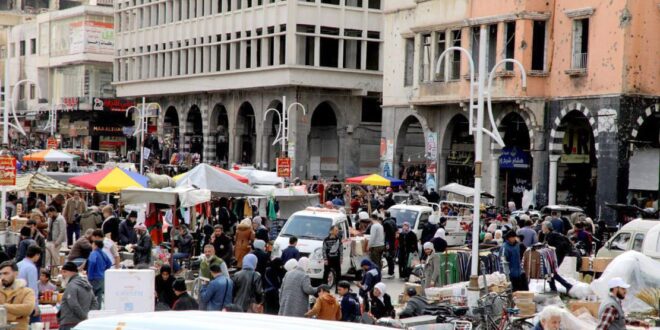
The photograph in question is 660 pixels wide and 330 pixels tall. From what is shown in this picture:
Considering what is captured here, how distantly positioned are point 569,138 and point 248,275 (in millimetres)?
27990

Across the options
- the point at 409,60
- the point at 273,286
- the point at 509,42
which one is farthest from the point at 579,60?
the point at 273,286

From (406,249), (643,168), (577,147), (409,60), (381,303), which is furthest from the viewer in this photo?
(409,60)

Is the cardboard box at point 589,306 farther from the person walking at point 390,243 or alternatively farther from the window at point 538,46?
the window at point 538,46

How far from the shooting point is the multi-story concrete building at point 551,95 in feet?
122

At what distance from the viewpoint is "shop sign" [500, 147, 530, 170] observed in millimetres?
44375

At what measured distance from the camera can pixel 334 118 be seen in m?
63.6

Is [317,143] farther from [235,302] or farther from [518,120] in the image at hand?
[235,302]

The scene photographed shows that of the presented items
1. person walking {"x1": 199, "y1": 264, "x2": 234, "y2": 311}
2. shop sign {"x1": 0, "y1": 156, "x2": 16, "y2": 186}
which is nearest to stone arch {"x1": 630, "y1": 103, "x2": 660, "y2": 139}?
shop sign {"x1": 0, "y1": 156, "x2": 16, "y2": 186}

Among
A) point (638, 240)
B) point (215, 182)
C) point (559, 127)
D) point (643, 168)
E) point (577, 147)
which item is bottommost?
point (638, 240)

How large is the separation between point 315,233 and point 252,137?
41.1 m

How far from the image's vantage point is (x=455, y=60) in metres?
44.1

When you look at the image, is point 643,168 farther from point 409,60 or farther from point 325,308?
point 325,308

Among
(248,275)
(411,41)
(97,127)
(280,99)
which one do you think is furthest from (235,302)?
(97,127)

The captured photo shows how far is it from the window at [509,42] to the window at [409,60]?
833 cm
